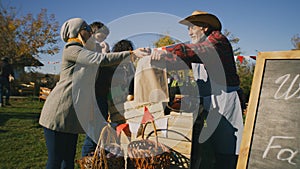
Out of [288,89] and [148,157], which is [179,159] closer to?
[148,157]

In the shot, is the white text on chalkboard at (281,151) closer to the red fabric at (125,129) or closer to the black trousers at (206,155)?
the black trousers at (206,155)

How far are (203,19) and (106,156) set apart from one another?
4.01ft

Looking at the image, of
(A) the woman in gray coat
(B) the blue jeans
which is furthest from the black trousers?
(B) the blue jeans

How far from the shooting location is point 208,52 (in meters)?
1.78

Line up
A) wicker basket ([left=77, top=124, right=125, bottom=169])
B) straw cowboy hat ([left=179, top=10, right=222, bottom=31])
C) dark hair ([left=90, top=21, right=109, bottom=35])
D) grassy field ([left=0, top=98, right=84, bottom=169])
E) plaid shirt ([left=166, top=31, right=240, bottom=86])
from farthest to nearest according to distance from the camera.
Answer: grassy field ([left=0, top=98, right=84, bottom=169]) < dark hair ([left=90, top=21, right=109, bottom=35]) < wicker basket ([left=77, top=124, right=125, bottom=169]) < straw cowboy hat ([left=179, top=10, right=222, bottom=31]) < plaid shirt ([left=166, top=31, right=240, bottom=86])

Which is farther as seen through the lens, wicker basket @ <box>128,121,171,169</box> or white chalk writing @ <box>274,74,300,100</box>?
wicker basket @ <box>128,121,171,169</box>

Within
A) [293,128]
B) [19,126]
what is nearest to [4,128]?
[19,126]

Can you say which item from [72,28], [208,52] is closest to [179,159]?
[208,52]

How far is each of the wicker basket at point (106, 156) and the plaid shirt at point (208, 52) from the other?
0.82m

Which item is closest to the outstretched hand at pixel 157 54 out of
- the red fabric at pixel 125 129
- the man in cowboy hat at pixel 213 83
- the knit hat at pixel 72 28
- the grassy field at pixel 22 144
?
the man in cowboy hat at pixel 213 83

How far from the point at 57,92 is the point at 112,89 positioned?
68cm

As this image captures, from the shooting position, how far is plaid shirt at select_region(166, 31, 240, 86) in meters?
1.77

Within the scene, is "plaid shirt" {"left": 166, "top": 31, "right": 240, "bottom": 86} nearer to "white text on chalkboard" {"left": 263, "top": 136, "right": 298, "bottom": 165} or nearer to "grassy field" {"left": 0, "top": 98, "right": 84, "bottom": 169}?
"white text on chalkboard" {"left": 263, "top": 136, "right": 298, "bottom": 165}

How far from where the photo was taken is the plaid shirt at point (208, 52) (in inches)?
69.7
